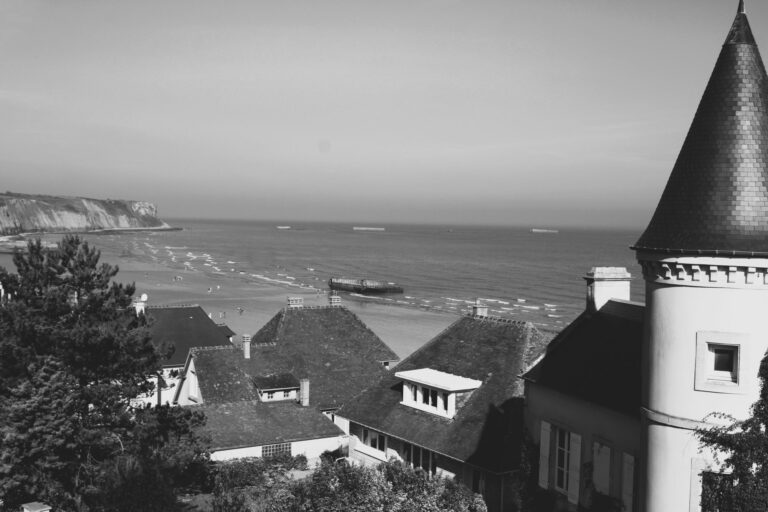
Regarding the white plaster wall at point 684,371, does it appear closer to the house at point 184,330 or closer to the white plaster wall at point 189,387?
the white plaster wall at point 189,387

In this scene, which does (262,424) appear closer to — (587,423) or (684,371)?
(587,423)

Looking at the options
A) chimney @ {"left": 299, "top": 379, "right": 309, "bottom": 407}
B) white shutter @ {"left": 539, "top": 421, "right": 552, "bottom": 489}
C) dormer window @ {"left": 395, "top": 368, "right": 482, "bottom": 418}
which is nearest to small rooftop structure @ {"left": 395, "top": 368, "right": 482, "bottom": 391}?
dormer window @ {"left": 395, "top": 368, "right": 482, "bottom": 418}

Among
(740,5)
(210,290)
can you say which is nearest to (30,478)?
(740,5)

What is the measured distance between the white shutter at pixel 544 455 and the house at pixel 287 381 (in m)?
13.5

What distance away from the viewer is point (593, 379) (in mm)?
Result: 18453

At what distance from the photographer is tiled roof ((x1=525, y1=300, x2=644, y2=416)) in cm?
1734

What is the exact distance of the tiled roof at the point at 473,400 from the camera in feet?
81.2

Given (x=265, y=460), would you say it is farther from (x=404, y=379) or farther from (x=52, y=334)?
(x=52, y=334)

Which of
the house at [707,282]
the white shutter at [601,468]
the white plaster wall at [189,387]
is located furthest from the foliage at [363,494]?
the white plaster wall at [189,387]

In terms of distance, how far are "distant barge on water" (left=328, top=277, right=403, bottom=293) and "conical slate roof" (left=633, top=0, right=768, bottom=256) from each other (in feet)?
351

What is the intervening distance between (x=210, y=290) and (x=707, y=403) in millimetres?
102903

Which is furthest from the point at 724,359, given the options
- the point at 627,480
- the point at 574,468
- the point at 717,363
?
the point at 574,468

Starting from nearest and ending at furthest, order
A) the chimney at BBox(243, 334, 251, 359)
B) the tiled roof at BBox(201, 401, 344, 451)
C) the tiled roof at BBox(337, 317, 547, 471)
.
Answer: the tiled roof at BBox(337, 317, 547, 471)
the tiled roof at BBox(201, 401, 344, 451)
the chimney at BBox(243, 334, 251, 359)

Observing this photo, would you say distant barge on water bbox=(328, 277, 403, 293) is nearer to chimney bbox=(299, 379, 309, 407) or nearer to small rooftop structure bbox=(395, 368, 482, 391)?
chimney bbox=(299, 379, 309, 407)
